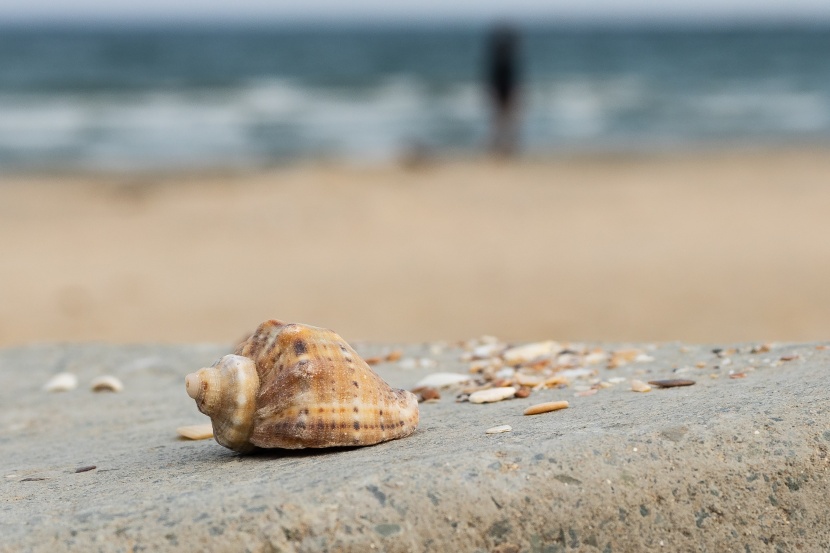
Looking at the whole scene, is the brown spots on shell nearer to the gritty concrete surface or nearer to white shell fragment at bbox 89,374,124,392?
the gritty concrete surface

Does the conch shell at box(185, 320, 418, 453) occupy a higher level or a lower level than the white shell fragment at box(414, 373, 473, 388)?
higher

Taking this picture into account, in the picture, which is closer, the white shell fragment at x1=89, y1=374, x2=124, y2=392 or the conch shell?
the conch shell

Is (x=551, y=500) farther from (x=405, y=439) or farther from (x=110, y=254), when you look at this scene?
(x=110, y=254)

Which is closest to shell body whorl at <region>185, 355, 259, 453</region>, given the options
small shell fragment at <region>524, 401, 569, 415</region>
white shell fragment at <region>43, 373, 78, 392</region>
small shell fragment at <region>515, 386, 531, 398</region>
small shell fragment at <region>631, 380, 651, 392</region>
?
small shell fragment at <region>524, 401, 569, 415</region>

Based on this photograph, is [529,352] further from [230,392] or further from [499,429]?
[230,392]

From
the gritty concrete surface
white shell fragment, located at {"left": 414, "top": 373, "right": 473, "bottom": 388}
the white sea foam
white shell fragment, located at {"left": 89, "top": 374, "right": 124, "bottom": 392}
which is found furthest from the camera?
the white sea foam

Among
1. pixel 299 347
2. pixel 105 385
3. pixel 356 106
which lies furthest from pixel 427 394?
pixel 356 106

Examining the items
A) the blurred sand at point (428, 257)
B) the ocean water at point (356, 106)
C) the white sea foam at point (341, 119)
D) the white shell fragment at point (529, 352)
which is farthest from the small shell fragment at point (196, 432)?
the white sea foam at point (341, 119)

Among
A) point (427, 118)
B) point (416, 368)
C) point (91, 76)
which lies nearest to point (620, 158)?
point (427, 118)
